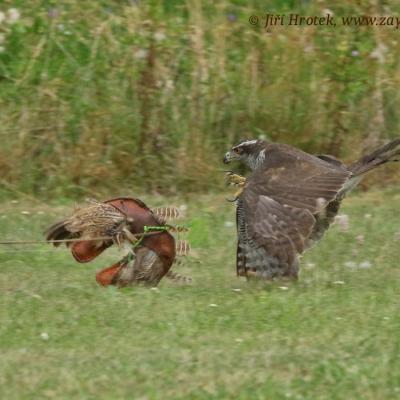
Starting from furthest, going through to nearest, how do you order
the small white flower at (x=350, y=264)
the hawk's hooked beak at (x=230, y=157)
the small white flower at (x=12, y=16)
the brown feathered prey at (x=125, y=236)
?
the small white flower at (x=12, y=16) < the hawk's hooked beak at (x=230, y=157) < the small white flower at (x=350, y=264) < the brown feathered prey at (x=125, y=236)

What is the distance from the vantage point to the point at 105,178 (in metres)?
10.6

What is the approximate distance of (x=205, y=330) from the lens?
Answer: 21.3 ft

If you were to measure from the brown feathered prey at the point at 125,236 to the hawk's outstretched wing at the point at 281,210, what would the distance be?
1.51ft

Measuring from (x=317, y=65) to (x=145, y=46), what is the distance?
158cm

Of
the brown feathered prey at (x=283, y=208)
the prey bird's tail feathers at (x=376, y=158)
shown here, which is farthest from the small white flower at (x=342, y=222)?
the brown feathered prey at (x=283, y=208)

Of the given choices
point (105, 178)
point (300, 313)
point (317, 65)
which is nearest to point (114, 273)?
point (300, 313)

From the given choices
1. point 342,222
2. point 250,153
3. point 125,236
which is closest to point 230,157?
point 250,153

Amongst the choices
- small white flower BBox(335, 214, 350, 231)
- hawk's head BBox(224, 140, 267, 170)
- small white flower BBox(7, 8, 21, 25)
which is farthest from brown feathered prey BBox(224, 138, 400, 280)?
small white flower BBox(7, 8, 21, 25)

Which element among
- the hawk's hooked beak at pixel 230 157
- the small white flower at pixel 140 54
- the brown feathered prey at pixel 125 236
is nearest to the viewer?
the brown feathered prey at pixel 125 236

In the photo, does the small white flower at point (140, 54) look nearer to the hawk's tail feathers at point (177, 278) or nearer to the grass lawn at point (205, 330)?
the grass lawn at point (205, 330)

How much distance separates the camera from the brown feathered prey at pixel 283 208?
728cm

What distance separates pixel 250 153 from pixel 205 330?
7.65 ft

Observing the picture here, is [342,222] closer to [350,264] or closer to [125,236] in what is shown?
[350,264]

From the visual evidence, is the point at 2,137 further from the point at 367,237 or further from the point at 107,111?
the point at 367,237
